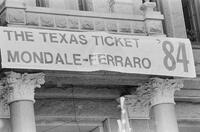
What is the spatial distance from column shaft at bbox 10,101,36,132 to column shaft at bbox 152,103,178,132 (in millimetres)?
3877

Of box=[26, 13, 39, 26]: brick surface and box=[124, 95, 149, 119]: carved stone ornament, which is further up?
box=[26, 13, 39, 26]: brick surface

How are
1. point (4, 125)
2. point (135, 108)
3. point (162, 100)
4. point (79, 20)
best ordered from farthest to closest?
point (135, 108), point (162, 100), point (79, 20), point (4, 125)

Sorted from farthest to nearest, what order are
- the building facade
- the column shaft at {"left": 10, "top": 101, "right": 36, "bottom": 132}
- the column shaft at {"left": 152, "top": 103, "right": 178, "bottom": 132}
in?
the column shaft at {"left": 152, "top": 103, "right": 178, "bottom": 132} → the building facade → the column shaft at {"left": 10, "top": 101, "right": 36, "bottom": 132}

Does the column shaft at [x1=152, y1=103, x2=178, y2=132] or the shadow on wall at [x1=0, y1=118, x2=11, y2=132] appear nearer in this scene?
the shadow on wall at [x1=0, y1=118, x2=11, y2=132]

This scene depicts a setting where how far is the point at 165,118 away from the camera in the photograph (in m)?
23.1

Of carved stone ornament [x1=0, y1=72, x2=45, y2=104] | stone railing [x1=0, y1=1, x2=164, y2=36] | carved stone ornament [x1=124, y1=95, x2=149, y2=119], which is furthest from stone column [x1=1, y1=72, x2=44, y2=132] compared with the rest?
carved stone ornament [x1=124, y1=95, x2=149, y2=119]

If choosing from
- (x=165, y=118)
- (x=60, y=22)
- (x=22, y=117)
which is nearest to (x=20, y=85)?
(x=22, y=117)

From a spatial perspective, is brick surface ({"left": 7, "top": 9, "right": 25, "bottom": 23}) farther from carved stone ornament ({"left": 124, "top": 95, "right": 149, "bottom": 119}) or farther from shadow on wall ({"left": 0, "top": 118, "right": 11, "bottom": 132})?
carved stone ornament ({"left": 124, "top": 95, "right": 149, "bottom": 119})

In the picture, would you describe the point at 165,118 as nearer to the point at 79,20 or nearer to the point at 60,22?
the point at 79,20

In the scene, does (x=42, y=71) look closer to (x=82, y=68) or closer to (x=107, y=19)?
(x=82, y=68)

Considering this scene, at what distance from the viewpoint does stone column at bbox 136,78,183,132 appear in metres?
23.1

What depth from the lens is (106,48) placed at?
72.0 ft

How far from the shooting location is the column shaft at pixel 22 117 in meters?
21.0

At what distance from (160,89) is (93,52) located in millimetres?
2765
